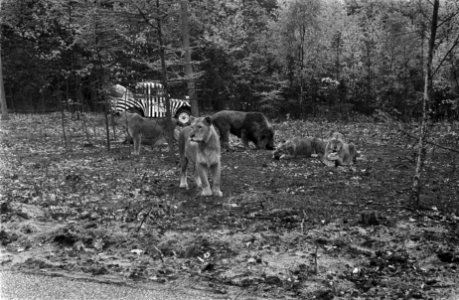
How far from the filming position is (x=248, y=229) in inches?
299

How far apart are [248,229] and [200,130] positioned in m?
2.45

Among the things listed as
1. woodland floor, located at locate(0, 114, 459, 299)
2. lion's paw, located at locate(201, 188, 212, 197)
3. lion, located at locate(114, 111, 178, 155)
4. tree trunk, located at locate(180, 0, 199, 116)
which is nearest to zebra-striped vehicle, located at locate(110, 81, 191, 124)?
tree trunk, located at locate(180, 0, 199, 116)

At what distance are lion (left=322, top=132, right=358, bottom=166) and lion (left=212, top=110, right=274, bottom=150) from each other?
3.33m

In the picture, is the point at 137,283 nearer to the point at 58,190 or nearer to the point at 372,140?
the point at 58,190

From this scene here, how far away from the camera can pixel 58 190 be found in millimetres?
10055

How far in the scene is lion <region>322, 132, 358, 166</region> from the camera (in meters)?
12.5

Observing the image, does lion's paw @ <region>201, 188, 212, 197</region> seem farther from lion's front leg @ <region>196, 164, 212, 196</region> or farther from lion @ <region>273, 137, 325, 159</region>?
lion @ <region>273, 137, 325, 159</region>

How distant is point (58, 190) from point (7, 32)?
87.4ft

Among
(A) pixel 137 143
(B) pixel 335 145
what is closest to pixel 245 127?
(A) pixel 137 143

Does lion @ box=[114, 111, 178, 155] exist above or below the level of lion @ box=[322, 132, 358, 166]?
above

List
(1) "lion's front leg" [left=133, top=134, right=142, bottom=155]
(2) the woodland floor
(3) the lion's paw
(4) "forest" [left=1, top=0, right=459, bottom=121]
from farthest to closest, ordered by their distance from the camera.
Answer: (4) "forest" [left=1, top=0, right=459, bottom=121]
(1) "lion's front leg" [left=133, top=134, right=142, bottom=155]
(3) the lion's paw
(2) the woodland floor

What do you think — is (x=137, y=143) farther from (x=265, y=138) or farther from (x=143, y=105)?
(x=143, y=105)

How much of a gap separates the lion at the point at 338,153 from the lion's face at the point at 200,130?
12.8 feet

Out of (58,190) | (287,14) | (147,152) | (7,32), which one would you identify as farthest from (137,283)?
(7,32)
